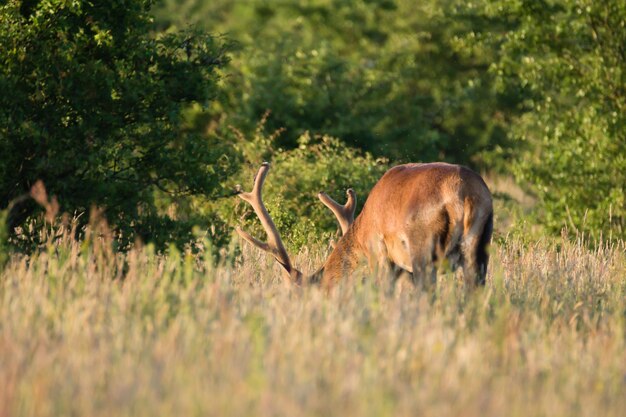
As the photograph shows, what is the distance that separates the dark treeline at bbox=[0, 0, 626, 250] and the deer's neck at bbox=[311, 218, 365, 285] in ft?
3.77

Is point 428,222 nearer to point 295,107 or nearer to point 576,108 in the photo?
point 576,108

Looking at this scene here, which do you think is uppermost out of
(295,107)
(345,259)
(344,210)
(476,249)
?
(295,107)

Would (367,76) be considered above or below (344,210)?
above

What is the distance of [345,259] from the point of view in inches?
456

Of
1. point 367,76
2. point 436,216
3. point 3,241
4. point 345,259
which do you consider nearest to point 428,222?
point 436,216

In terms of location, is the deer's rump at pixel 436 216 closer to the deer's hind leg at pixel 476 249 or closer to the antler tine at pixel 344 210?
the deer's hind leg at pixel 476 249

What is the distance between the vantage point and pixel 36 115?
10336mm

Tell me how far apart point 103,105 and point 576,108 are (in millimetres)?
9527

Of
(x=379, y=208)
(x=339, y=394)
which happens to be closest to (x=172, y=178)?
(x=379, y=208)

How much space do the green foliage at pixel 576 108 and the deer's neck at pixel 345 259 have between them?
6.19 metres

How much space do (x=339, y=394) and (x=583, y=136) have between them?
12.4 metres

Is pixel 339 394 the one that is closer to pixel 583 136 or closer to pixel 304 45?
pixel 583 136

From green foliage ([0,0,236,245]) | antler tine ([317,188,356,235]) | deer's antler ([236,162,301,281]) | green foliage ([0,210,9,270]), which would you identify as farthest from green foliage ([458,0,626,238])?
green foliage ([0,210,9,270])

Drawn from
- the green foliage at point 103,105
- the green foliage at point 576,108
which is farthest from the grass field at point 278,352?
the green foliage at point 576,108
